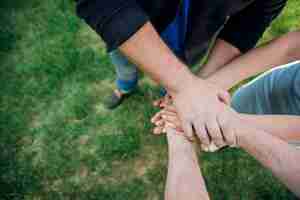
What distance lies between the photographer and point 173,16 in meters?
1.57

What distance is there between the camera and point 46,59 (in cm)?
292

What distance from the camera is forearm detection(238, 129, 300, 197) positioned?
50.3 inches

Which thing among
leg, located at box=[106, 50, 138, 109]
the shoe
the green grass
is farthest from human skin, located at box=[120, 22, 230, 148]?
the shoe

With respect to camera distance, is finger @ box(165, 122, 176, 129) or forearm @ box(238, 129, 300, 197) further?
finger @ box(165, 122, 176, 129)

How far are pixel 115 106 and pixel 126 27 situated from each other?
5.02 feet

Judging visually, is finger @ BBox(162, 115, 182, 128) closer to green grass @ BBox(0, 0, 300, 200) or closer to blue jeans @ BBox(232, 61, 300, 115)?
blue jeans @ BBox(232, 61, 300, 115)

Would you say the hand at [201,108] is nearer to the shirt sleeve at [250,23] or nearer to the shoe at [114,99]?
the shirt sleeve at [250,23]

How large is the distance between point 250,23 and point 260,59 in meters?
0.21

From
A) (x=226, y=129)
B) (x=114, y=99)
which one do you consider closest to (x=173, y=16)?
(x=226, y=129)

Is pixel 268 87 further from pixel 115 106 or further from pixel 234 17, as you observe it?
pixel 115 106

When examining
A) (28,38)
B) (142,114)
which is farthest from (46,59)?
(142,114)

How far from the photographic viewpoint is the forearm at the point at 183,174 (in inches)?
54.0

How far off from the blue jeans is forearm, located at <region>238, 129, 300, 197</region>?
357 millimetres

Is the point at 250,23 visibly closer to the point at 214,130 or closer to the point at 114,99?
the point at 214,130
